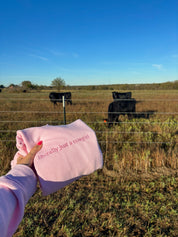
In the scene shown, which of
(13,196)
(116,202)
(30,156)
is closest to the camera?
(13,196)

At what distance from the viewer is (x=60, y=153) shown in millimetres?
1040

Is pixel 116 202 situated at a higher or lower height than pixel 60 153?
lower

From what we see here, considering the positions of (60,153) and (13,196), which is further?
(60,153)

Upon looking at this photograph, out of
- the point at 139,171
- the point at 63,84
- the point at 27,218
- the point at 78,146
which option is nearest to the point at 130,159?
the point at 139,171

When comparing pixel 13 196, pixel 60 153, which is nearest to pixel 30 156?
pixel 60 153

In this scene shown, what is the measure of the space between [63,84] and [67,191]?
129 ft

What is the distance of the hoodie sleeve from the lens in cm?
61

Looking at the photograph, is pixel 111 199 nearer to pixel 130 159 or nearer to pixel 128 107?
pixel 130 159

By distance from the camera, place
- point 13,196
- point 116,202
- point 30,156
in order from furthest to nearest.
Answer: point 116,202 → point 30,156 → point 13,196

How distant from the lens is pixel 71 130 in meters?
1.11

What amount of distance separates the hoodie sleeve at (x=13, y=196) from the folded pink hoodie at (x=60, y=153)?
0.13 metres

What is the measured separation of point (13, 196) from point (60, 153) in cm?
38

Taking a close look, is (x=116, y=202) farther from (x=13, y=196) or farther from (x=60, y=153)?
(x=13, y=196)

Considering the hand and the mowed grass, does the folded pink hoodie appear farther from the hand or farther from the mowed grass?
the mowed grass
